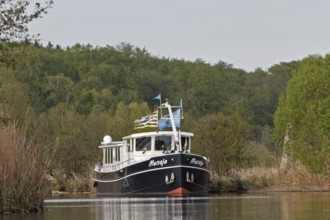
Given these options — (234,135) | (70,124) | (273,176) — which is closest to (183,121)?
(70,124)

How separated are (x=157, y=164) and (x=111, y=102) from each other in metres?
67.8

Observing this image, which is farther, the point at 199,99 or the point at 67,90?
the point at 199,99

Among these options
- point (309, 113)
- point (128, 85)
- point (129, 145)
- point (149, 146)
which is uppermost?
point (128, 85)

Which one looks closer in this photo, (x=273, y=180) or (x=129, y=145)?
(x=273, y=180)

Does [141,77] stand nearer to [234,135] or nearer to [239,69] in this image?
[239,69]

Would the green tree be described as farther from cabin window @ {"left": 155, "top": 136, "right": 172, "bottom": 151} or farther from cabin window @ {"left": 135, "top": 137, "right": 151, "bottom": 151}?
cabin window @ {"left": 135, "top": 137, "right": 151, "bottom": 151}

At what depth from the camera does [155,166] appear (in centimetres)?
5759

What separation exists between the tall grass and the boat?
72.4 ft

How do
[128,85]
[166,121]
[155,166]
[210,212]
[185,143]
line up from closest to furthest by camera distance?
[210,212] → [155,166] → [185,143] → [166,121] → [128,85]

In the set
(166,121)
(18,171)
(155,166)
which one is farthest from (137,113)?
(18,171)

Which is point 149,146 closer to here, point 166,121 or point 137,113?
point 166,121

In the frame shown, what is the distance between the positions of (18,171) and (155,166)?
78.2 ft

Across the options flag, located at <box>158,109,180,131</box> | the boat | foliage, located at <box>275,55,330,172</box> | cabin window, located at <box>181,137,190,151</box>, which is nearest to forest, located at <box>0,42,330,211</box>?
foliage, located at <box>275,55,330,172</box>

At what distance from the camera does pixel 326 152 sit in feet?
182
